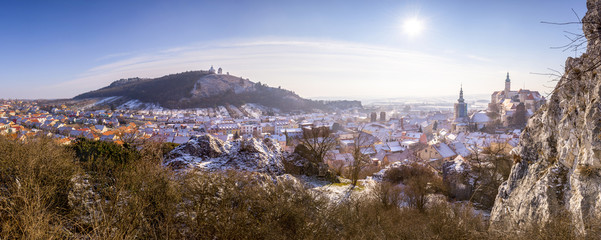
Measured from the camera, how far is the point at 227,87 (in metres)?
131

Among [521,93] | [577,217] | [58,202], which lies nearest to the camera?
[58,202]

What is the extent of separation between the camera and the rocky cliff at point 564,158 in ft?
16.8

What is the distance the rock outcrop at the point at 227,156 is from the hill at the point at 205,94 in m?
103

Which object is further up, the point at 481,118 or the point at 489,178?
the point at 489,178

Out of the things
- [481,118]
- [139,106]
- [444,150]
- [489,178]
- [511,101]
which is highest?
[139,106]

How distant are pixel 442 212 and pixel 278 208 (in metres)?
5.97

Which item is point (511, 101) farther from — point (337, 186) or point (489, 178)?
point (337, 186)

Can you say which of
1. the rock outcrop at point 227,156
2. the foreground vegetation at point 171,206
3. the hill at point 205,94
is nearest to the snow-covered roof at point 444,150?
the rock outcrop at point 227,156

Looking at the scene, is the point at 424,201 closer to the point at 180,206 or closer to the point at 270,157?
the point at 270,157

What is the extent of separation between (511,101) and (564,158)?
73.9m

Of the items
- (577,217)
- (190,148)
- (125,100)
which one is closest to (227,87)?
(125,100)

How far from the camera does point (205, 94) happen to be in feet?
398

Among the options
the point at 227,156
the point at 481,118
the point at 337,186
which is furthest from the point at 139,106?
the point at 337,186

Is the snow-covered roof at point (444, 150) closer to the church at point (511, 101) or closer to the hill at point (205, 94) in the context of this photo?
the church at point (511, 101)
